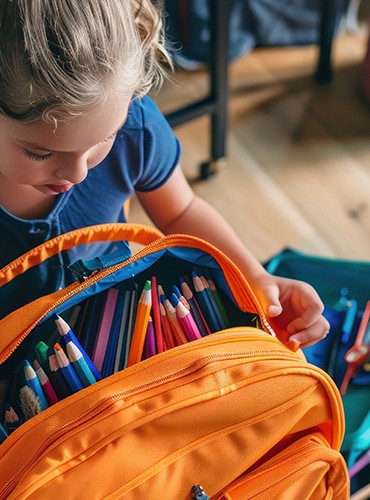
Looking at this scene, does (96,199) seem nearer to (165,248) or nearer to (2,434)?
(165,248)

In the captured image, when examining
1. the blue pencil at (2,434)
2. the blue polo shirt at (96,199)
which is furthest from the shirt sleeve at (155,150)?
the blue pencil at (2,434)

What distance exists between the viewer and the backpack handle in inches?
26.4

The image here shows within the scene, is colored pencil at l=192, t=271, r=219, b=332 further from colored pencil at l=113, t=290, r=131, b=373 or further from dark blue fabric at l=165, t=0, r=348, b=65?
dark blue fabric at l=165, t=0, r=348, b=65

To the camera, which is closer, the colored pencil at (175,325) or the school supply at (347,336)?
the colored pencil at (175,325)

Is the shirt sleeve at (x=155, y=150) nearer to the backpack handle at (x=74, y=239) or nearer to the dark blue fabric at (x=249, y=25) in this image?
the backpack handle at (x=74, y=239)

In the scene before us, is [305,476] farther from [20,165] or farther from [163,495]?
[20,165]

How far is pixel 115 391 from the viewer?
0.61 m

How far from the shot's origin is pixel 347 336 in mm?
952

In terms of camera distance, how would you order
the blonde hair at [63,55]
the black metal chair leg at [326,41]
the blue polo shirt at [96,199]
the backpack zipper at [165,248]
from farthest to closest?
the black metal chair leg at [326,41] < the blue polo shirt at [96,199] < the backpack zipper at [165,248] < the blonde hair at [63,55]

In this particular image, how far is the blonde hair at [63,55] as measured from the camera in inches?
21.8

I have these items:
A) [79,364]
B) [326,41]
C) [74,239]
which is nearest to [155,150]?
[74,239]

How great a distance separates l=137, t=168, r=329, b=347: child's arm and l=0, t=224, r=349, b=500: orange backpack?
52 millimetres

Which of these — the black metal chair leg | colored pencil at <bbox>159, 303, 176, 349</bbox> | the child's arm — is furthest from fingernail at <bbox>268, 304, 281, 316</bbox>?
the black metal chair leg

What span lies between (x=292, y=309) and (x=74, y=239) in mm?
248
